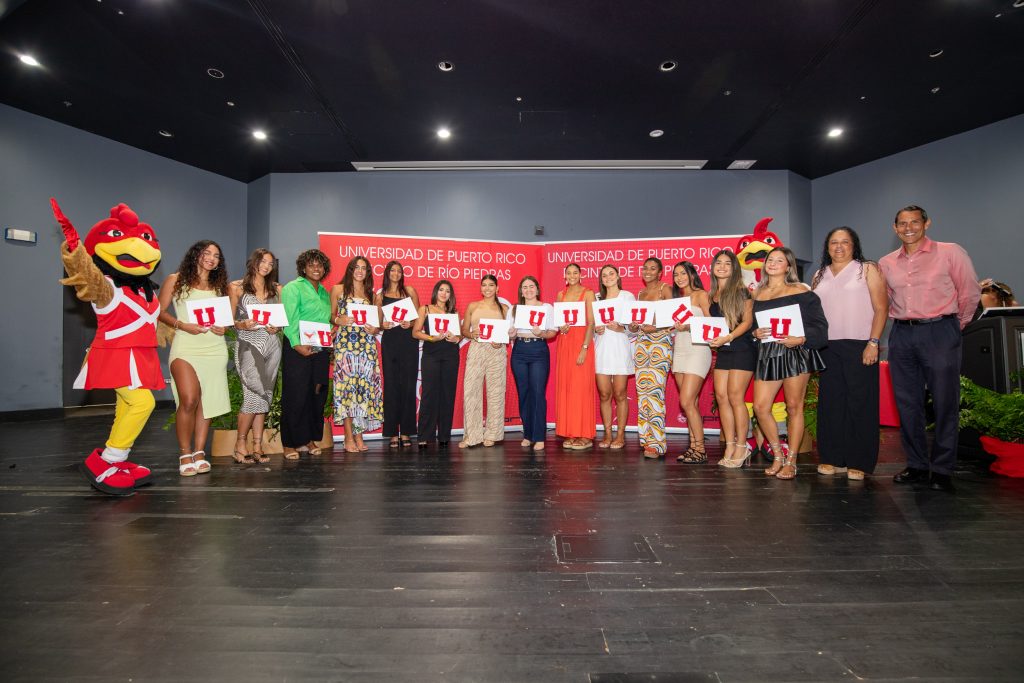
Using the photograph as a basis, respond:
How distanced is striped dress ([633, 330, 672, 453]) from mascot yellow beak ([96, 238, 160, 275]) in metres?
4.08

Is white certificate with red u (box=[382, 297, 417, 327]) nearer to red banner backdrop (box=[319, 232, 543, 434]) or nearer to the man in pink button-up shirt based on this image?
red banner backdrop (box=[319, 232, 543, 434])

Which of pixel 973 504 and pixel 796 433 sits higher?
pixel 796 433

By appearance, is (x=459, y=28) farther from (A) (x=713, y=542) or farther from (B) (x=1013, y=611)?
(B) (x=1013, y=611)

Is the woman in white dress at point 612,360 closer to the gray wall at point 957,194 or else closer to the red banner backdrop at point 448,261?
the red banner backdrop at point 448,261

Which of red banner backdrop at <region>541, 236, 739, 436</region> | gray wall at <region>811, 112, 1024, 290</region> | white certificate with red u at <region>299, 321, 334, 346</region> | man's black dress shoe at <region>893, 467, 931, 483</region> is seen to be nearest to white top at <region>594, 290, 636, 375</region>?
red banner backdrop at <region>541, 236, 739, 436</region>

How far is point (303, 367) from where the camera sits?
4602 millimetres

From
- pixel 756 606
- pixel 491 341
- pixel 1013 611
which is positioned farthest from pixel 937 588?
pixel 491 341

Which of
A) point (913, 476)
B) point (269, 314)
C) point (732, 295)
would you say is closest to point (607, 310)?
point (732, 295)

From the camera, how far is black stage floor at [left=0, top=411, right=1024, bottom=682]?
5.09 ft

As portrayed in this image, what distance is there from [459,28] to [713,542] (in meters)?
5.24

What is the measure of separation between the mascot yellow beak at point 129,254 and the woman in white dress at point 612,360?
375cm

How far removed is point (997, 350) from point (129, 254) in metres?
7.14

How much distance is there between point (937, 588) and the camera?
2.00m

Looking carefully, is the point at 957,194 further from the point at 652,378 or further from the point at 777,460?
the point at 777,460
